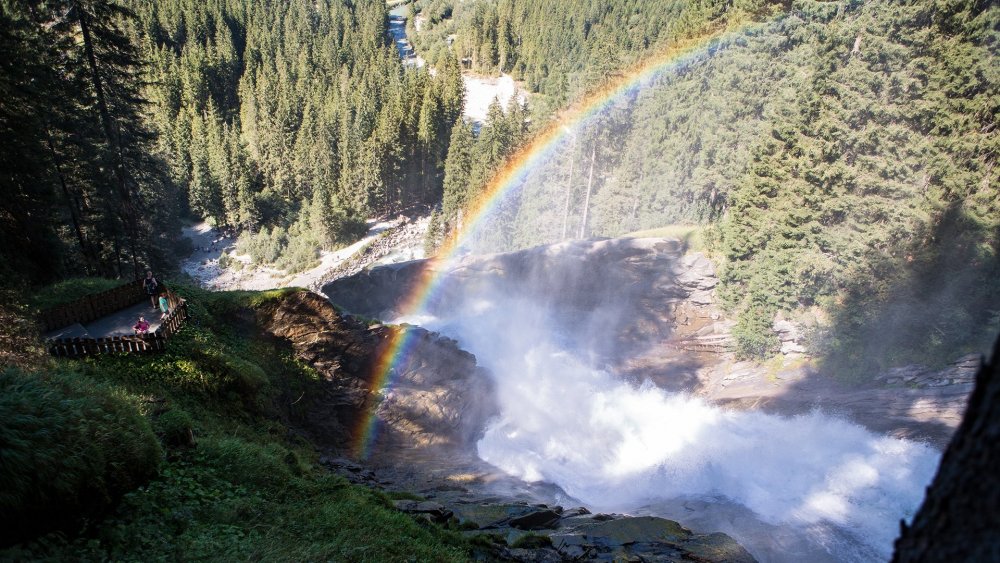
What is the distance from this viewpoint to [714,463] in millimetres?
20812

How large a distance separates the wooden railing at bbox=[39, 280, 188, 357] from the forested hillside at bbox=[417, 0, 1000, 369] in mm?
28856

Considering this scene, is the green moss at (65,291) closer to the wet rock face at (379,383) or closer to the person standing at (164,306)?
the person standing at (164,306)

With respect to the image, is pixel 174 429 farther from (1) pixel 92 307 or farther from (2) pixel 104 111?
(2) pixel 104 111

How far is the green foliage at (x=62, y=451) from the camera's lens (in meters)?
5.51

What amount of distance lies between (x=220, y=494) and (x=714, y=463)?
19481mm

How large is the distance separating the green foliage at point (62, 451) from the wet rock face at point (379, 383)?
459 inches

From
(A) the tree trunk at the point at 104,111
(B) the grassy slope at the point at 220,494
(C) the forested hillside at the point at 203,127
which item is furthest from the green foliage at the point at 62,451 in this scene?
(A) the tree trunk at the point at 104,111

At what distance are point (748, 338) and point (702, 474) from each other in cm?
1126

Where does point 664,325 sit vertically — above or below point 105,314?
below

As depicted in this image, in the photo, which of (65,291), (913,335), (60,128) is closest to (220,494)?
(65,291)

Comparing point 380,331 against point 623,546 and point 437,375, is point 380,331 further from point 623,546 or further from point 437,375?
point 623,546

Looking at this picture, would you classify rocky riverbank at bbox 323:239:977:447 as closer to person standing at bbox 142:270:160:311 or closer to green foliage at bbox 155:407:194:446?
green foliage at bbox 155:407:194:446

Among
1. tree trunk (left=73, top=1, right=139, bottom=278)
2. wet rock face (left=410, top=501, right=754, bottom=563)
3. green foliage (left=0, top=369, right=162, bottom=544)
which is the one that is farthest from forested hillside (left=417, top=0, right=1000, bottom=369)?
tree trunk (left=73, top=1, right=139, bottom=278)

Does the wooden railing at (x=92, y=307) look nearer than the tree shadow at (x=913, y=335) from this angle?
Yes
